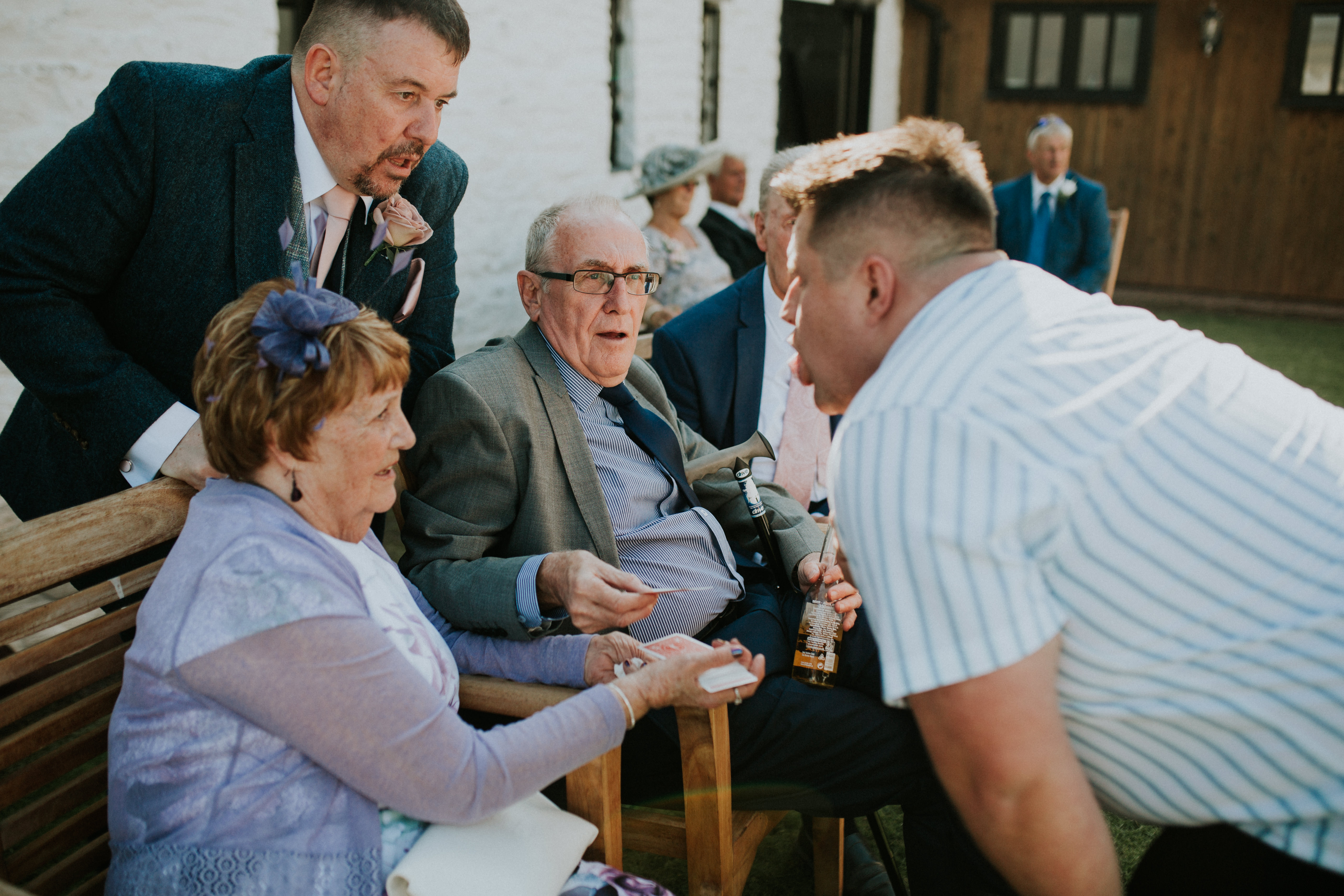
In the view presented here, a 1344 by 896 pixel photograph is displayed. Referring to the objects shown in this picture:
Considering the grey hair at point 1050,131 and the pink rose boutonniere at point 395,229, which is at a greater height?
the grey hair at point 1050,131

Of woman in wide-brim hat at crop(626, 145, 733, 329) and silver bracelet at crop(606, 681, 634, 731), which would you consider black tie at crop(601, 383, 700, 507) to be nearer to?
silver bracelet at crop(606, 681, 634, 731)

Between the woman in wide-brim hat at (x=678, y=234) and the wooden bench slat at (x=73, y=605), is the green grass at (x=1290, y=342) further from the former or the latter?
the wooden bench slat at (x=73, y=605)

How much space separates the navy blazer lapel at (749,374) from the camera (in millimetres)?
3021

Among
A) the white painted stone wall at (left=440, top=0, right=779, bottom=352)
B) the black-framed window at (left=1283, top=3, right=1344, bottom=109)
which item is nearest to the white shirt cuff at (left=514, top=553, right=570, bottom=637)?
the white painted stone wall at (left=440, top=0, right=779, bottom=352)

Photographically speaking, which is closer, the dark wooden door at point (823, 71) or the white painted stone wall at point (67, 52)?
the white painted stone wall at point (67, 52)

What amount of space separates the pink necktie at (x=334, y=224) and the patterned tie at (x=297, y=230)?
52mm

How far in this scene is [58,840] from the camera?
5.16 feet

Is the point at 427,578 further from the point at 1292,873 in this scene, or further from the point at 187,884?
the point at 1292,873

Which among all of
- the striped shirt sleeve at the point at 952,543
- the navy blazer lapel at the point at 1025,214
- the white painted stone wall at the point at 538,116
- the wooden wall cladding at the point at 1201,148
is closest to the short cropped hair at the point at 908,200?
the striped shirt sleeve at the point at 952,543

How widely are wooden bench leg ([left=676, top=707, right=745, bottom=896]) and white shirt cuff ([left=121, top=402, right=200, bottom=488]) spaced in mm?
1027

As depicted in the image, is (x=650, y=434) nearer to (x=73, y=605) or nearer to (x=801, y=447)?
(x=801, y=447)

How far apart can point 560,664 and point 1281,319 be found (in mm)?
12110

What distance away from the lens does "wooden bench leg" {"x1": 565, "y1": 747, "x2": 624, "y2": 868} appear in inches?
66.3

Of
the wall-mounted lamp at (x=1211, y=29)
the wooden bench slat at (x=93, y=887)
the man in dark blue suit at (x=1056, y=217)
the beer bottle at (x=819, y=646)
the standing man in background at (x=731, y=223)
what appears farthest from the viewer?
the wall-mounted lamp at (x=1211, y=29)
